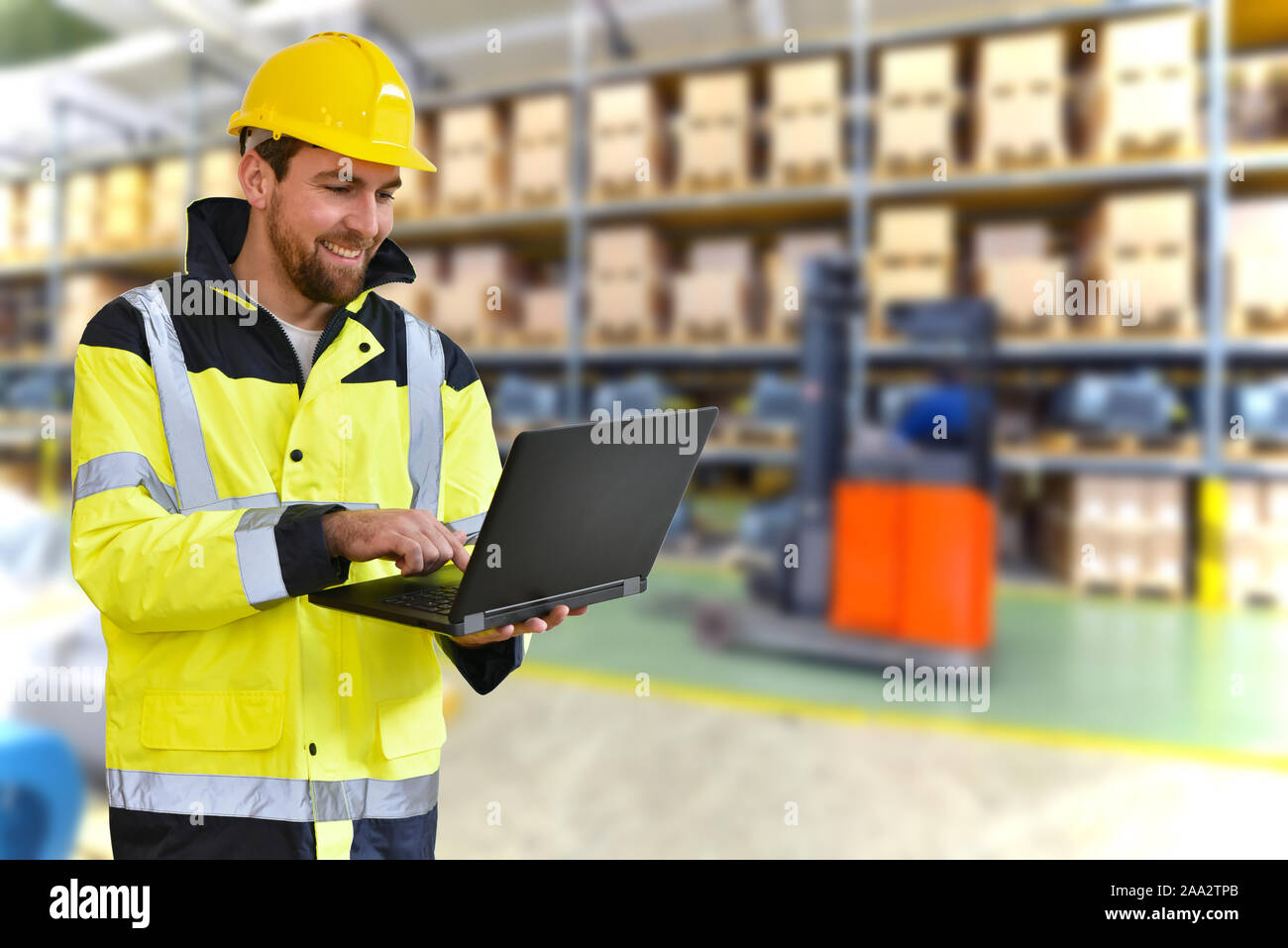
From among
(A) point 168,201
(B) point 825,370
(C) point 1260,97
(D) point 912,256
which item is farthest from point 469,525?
(A) point 168,201

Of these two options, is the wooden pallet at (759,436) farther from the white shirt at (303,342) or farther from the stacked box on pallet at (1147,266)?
the white shirt at (303,342)

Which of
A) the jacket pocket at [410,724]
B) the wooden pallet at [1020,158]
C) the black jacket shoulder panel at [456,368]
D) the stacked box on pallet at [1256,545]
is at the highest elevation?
the wooden pallet at [1020,158]

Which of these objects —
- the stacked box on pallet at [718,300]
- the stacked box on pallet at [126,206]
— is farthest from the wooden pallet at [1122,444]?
the stacked box on pallet at [126,206]

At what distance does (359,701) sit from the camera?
47.0 inches

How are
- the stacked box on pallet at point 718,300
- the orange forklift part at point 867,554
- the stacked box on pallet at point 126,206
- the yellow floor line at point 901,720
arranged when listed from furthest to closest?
the stacked box on pallet at point 126,206 → the stacked box on pallet at point 718,300 → the orange forklift part at point 867,554 → the yellow floor line at point 901,720

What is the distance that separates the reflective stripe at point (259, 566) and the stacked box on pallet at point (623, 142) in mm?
6151

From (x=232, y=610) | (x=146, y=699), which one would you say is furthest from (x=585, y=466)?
(x=146, y=699)

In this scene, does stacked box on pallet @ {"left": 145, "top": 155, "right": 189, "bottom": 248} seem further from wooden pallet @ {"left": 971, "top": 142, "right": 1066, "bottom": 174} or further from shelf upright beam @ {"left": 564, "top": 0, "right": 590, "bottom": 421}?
wooden pallet @ {"left": 971, "top": 142, "right": 1066, "bottom": 174}

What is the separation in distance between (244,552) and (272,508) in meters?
0.07

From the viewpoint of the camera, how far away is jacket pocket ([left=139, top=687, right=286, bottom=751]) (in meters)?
1.12

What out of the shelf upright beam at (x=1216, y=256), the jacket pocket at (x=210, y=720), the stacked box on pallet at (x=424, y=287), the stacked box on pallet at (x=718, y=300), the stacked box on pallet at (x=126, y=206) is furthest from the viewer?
the stacked box on pallet at (x=126, y=206)

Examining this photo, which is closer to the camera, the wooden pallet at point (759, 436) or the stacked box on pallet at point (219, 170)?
the wooden pallet at point (759, 436)

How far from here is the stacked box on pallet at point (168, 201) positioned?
25.5 ft
